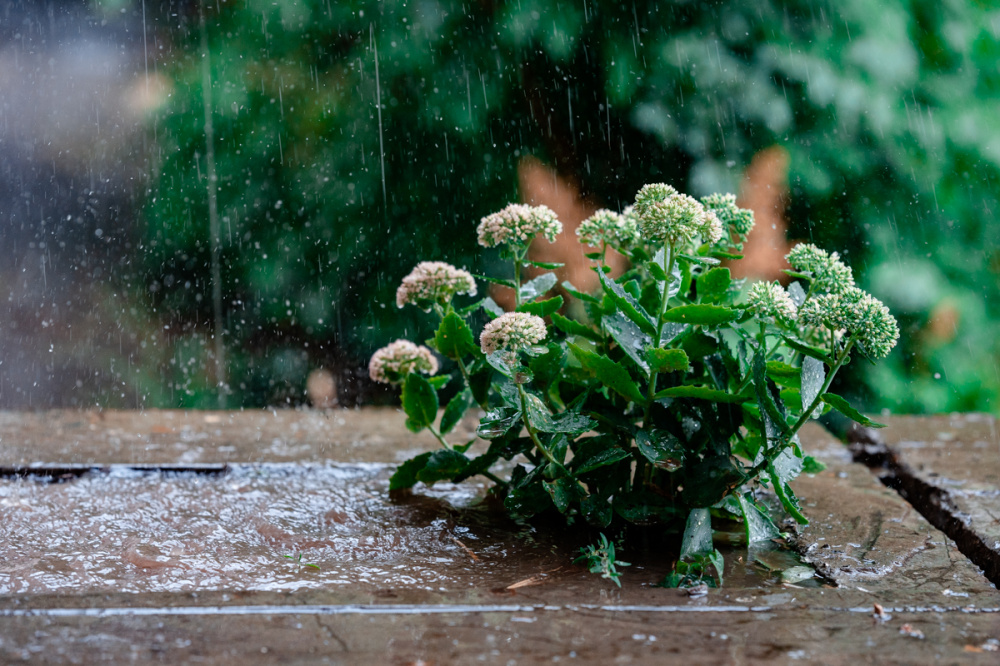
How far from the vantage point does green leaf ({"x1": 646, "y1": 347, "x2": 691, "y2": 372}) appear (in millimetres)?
1179

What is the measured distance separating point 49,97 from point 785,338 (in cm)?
359

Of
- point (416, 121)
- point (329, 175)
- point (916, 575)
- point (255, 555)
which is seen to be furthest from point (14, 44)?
point (916, 575)

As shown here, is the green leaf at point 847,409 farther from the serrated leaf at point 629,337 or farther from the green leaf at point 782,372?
the serrated leaf at point 629,337

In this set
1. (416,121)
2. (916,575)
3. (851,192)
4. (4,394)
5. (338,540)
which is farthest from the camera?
(4,394)

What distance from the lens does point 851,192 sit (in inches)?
119

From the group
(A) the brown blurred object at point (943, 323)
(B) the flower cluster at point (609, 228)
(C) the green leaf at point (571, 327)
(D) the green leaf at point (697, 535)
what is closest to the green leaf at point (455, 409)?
(C) the green leaf at point (571, 327)

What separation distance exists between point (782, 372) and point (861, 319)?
189mm

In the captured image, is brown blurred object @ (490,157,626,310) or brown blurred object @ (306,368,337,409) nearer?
brown blurred object @ (490,157,626,310)

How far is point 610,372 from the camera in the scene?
126cm

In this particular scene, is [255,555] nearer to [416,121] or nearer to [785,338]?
[785,338]

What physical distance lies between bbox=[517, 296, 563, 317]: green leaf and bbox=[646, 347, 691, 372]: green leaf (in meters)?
0.20

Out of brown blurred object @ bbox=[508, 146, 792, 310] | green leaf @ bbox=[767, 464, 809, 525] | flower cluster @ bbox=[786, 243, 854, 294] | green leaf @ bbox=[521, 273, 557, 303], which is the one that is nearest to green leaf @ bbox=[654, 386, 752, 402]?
green leaf @ bbox=[767, 464, 809, 525]

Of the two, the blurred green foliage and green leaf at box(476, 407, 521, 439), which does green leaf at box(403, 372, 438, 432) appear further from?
the blurred green foliage

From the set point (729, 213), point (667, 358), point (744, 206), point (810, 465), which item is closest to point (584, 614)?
point (667, 358)
